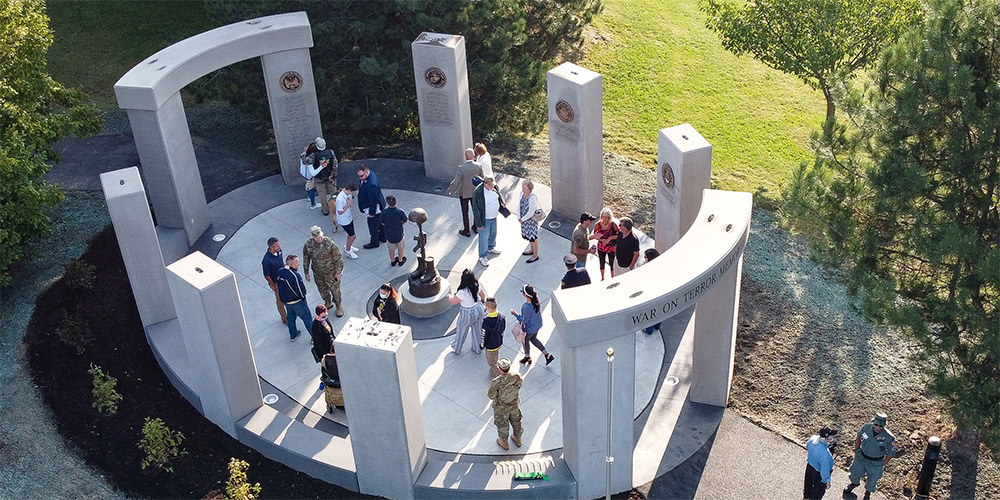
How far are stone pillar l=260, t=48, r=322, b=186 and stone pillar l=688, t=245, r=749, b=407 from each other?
9.49 metres

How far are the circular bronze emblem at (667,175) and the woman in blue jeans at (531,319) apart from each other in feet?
10.8

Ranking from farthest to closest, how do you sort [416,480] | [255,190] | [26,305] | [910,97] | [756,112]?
[756,112] < [255,190] < [26,305] < [416,480] < [910,97]

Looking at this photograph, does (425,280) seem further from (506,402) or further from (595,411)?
(595,411)

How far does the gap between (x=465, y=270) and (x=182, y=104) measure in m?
7.45

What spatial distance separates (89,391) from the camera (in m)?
14.0

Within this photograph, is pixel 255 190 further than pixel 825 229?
Yes

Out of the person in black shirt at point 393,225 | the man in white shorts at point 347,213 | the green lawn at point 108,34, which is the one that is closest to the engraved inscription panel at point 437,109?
the man in white shorts at point 347,213

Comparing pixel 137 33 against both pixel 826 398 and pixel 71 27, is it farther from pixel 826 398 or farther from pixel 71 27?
pixel 826 398

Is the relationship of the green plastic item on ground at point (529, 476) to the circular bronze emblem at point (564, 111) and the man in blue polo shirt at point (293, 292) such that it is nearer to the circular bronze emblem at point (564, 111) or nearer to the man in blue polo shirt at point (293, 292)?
the man in blue polo shirt at point (293, 292)

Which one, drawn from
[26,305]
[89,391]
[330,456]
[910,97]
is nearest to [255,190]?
[26,305]

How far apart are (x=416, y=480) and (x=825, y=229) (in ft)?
20.3

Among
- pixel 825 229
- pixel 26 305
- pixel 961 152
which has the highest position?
pixel 961 152

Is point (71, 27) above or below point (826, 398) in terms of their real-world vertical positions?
above

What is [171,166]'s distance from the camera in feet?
55.9
